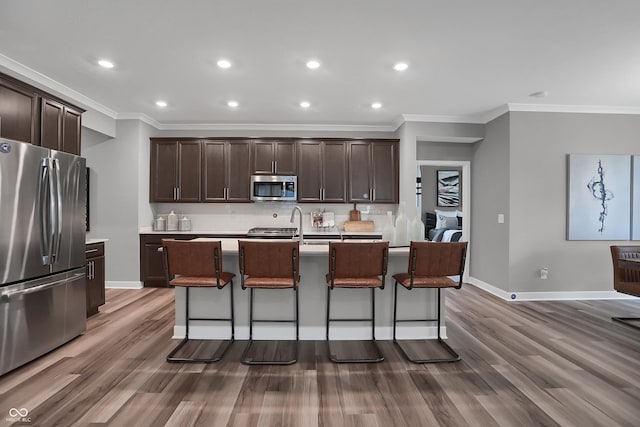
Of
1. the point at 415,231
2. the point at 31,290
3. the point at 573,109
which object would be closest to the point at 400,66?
the point at 415,231

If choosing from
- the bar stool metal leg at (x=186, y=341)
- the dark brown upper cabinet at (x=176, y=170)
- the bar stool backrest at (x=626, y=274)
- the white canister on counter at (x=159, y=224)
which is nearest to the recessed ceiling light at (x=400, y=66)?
the bar stool metal leg at (x=186, y=341)

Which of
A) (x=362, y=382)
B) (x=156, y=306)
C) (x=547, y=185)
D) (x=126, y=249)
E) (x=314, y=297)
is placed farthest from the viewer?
(x=126, y=249)

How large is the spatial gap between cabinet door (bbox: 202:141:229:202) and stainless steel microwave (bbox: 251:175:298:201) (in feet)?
1.75

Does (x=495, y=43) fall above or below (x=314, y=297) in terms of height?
above

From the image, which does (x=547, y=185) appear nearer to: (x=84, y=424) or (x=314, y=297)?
(x=314, y=297)

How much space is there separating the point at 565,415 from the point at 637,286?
2398mm

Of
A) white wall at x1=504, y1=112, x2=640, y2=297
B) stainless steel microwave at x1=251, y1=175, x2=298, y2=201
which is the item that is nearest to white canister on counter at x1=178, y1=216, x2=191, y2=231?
stainless steel microwave at x1=251, y1=175, x2=298, y2=201

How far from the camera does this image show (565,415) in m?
1.98

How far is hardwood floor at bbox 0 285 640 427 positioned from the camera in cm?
196

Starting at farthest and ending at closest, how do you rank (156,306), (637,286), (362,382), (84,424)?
(156,306)
(637,286)
(362,382)
(84,424)

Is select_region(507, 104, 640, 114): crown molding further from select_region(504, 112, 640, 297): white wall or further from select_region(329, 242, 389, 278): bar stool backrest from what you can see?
select_region(329, 242, 389, 278): bar stool backrest

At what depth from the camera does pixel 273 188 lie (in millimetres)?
5387

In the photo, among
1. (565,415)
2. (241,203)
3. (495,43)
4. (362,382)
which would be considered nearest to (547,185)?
(495,43)

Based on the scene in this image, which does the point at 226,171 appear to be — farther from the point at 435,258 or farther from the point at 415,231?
the point at 435,258
